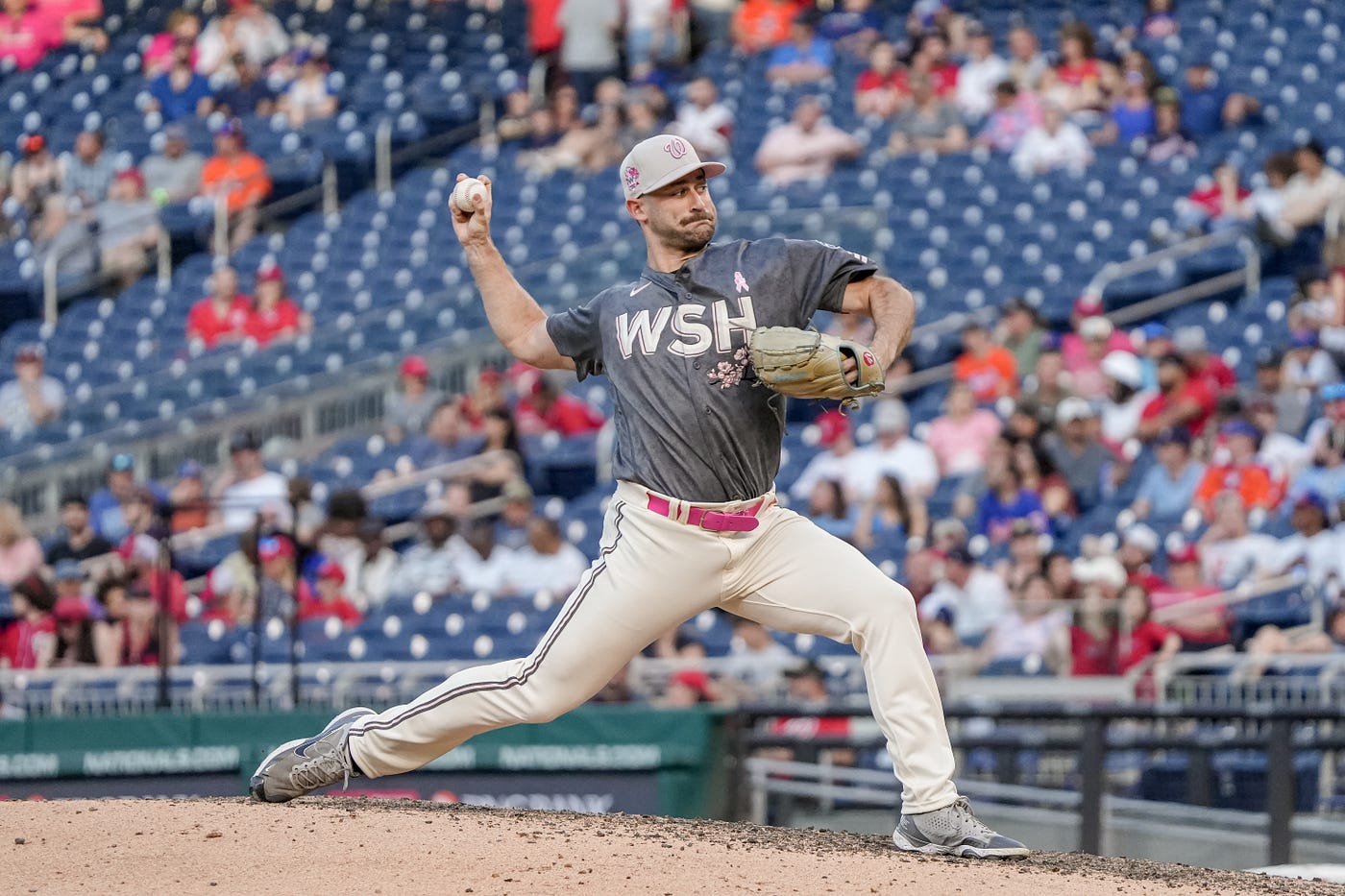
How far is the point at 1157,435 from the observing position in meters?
11.1

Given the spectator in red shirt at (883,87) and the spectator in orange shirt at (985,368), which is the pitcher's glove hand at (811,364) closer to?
the spectator in orange shirt at (985,368)

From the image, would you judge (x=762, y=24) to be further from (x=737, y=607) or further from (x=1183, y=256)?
(x=737, y=607)

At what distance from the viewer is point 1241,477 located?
408 inches

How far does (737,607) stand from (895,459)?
657 cm

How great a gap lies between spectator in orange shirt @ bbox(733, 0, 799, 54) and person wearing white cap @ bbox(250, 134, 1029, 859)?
12340 mm

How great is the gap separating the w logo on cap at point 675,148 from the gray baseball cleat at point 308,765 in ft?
5.55

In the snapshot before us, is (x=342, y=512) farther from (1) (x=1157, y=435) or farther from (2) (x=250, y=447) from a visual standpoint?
(1) (x=1157, y=435)

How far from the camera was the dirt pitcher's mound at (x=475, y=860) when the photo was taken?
445cm

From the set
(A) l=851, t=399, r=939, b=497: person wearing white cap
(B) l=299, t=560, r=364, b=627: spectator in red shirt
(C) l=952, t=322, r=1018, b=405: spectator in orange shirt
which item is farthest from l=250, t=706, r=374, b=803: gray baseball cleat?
(C) l=952, t=322, r=1018, b=405: spectator in orange shirt

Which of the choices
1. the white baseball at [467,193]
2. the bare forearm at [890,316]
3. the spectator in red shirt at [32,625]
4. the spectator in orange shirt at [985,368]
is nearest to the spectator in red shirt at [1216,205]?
the spectator in orange shirt at [985,368]

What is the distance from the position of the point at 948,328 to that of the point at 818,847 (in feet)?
27.2

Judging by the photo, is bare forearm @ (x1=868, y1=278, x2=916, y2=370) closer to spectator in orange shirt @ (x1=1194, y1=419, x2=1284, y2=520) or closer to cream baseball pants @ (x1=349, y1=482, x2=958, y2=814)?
cream baseball pants @ (x1=349, y1=482, x2=958, y2=814)

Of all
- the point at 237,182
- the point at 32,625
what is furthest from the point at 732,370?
the point at 237,182

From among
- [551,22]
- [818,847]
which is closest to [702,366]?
[818,847]
